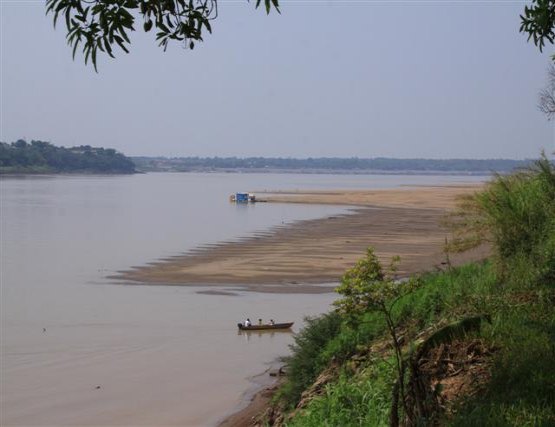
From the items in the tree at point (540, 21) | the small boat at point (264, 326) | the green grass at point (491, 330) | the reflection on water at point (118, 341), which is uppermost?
the tree at point (540, 21)

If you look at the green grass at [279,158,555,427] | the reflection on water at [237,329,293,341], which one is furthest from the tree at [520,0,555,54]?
the reflection on water at [237,329,293,341]

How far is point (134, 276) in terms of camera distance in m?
28.7

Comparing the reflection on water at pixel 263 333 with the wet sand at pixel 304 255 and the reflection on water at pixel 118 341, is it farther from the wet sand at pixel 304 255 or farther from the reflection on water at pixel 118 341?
the wet sand at pixel 304 255

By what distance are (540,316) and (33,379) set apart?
10.6 metres

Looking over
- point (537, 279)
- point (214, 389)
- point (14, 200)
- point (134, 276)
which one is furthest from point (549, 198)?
point (14, 200)

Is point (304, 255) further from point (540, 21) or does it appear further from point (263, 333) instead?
point (540, 21)

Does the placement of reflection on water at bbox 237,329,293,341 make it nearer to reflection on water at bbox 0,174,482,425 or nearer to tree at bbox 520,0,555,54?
reflection on water at bbox 0,174,482,425

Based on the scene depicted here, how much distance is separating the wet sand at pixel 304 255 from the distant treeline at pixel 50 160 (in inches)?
4590

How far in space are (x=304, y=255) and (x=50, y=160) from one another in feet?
485

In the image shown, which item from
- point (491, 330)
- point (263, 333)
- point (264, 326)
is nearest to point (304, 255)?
point (264, 326)

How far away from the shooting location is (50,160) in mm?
173375

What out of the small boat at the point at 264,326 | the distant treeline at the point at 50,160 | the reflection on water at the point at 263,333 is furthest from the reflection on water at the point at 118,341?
the distant treeline at the point at 50,160

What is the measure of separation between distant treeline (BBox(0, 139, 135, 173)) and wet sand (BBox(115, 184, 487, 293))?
11659 centimetres

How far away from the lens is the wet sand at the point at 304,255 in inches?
1078
